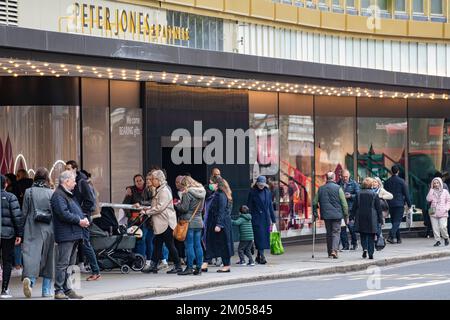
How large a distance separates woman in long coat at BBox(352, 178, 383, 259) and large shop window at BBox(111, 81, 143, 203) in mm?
4480

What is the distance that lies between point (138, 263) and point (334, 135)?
1008cm

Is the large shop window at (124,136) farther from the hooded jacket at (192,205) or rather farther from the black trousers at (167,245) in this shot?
the hooded jacket at (192,205)

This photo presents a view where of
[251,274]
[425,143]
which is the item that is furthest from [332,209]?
[425,143]

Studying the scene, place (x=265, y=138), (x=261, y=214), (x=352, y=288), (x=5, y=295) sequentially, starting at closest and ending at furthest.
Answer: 1. (x=5, y=295)
2. (x=352, y=288)
3. (x=261, y=214)
4. (x=265, y=138)

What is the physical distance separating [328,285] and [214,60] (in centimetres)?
559

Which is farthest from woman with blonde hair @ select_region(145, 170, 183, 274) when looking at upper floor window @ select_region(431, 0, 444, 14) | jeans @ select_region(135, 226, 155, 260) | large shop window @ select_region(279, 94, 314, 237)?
upper floor window @ select_region(431, 0, 444, 14)

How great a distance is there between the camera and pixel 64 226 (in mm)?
17172

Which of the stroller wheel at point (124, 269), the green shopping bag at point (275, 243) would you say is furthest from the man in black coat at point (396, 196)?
the stroller wheel at point (124, 269)

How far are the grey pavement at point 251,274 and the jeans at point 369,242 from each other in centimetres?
21

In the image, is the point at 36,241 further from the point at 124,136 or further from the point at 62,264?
the point at 124,136

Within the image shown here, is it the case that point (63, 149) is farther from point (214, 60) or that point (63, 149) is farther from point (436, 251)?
point (436, 251)

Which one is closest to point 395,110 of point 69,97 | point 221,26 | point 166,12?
point 221,26

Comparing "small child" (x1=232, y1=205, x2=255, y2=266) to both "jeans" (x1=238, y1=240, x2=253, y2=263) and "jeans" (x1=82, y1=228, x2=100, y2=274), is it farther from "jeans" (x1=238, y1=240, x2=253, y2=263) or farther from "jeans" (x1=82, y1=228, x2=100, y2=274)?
"jeans" (x1=82, y1=228, x2=100, y2=274)

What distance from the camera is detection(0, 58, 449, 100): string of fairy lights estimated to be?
69.5 feet
